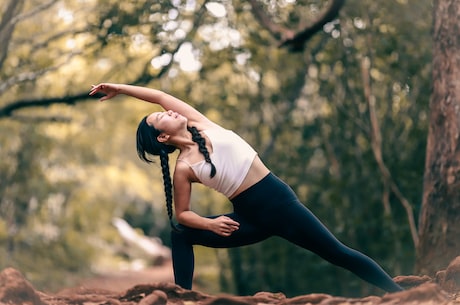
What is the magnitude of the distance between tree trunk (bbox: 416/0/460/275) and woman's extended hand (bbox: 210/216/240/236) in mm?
2344

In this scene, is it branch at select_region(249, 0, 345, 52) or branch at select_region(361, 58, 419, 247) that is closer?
branch at select_region(249, 0, 345, 52)

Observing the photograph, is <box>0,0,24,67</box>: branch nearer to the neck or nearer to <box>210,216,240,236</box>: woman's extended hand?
the neck

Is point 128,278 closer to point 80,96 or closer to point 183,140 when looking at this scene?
point 80,96

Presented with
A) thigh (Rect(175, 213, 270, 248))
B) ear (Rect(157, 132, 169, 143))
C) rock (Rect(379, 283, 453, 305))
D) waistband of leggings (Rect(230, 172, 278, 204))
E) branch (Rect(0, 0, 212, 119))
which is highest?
ear (Rect(157, 132, 169, 143))

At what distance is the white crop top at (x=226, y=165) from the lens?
4652 millimetres

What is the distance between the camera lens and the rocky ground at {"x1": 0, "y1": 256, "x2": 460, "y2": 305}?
167 inches

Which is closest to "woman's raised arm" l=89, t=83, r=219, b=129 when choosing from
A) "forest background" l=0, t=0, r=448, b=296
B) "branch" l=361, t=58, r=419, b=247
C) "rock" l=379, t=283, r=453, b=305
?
"rock" l=379, t=283, r=453, b=305

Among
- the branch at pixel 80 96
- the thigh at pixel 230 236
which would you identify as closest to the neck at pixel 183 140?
the thigh at pixel 230 236

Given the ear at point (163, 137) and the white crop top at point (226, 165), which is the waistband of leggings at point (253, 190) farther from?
the ear at point (163, 137)

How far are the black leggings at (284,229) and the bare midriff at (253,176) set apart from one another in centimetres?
2

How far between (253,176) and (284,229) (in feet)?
1.11

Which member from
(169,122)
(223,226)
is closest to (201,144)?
(169,122)

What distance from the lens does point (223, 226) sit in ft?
15.2

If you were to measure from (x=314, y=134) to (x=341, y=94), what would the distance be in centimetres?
69
